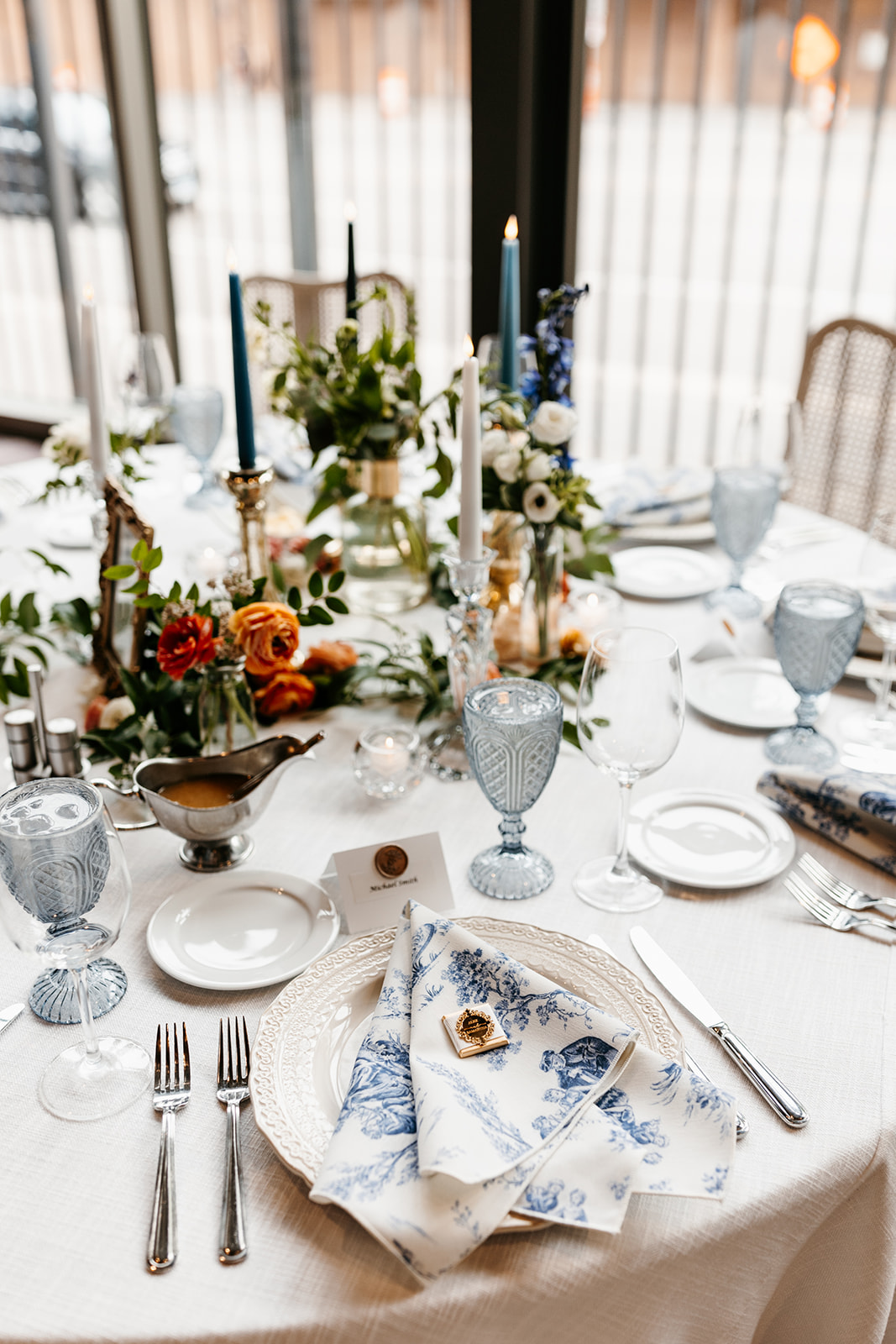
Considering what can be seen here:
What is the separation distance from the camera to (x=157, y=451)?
2.22 metres

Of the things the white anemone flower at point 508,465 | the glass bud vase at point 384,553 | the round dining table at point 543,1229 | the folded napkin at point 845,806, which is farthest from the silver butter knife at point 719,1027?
the glass bud vase at point 384,553

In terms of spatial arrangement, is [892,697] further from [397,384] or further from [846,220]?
[846,220]

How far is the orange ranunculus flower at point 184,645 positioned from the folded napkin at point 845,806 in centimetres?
58

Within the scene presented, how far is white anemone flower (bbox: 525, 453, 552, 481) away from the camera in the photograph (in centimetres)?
129

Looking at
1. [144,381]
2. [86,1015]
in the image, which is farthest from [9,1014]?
[144,381]

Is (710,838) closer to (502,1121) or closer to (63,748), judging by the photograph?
(502,1121)

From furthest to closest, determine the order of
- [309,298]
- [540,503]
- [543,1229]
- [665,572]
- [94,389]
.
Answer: [309,298]
[665,572]
[94,389]
[540,503]
[543,1229]

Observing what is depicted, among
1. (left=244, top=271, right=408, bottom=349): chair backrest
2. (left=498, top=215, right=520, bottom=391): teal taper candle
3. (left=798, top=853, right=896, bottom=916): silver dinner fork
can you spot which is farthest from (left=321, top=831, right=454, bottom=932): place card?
(left=244, top=271, right=408, bottom=349): chair backrest

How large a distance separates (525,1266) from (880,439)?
6.08 ft

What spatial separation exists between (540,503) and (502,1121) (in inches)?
29.2

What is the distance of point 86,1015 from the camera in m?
0.82

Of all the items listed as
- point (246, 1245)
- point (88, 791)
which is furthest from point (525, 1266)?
point (88, 791)

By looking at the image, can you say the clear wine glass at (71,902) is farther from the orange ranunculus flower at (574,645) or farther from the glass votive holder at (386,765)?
the orange ranunculus flower at (574,645)

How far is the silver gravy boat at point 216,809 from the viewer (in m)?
1.04
